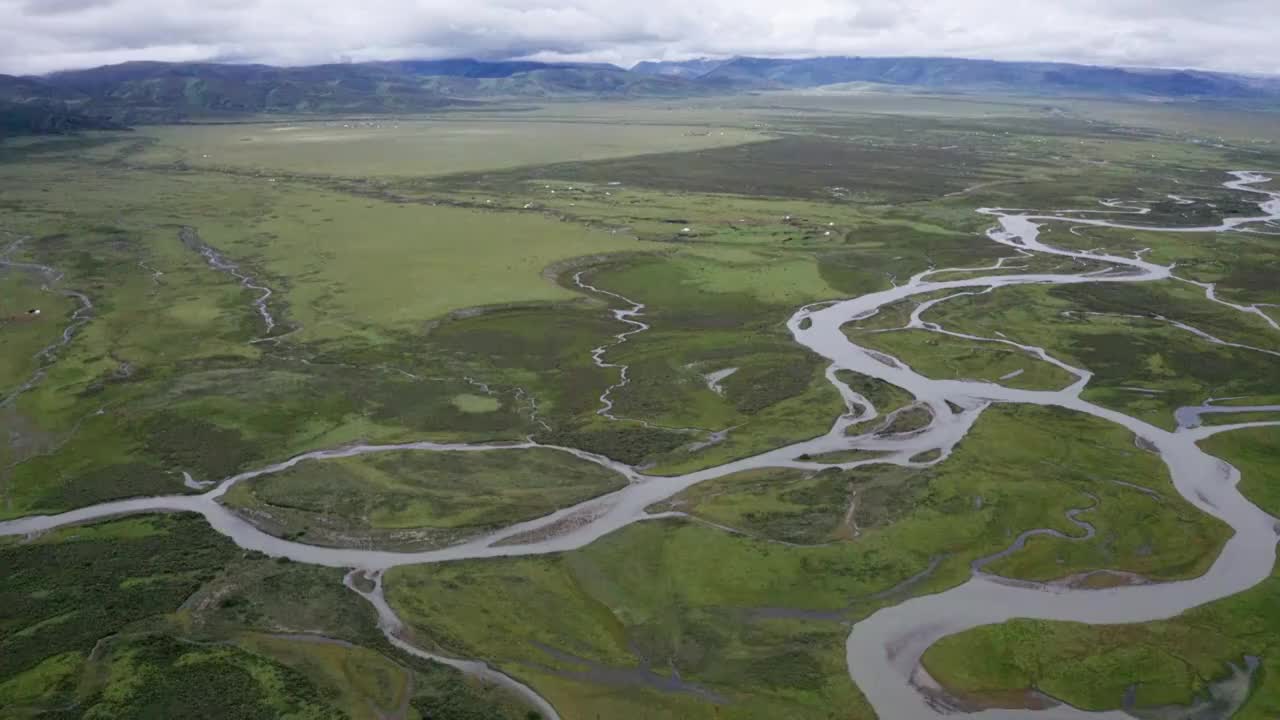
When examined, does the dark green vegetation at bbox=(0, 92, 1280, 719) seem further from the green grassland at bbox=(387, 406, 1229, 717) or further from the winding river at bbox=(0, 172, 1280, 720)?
A: the winding river at bbox=(0, 172, 1280, 720)

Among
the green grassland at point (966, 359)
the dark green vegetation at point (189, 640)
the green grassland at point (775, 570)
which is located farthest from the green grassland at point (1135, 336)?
the dark green vegetation at point (189, 640)

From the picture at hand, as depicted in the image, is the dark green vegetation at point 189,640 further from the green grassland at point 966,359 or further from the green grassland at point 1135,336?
the green grassland at point 1135,336

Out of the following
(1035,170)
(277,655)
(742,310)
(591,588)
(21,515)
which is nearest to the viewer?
(277,655)

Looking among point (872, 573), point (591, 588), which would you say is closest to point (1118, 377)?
point (872, 573)

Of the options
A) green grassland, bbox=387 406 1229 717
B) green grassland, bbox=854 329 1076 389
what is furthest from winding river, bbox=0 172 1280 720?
green grassland, bbox=854 329 1076 389

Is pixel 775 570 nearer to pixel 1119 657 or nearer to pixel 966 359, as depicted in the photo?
pixel 1119 657

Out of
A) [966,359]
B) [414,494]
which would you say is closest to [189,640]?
[414,494]

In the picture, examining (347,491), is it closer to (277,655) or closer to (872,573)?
(277,655)
